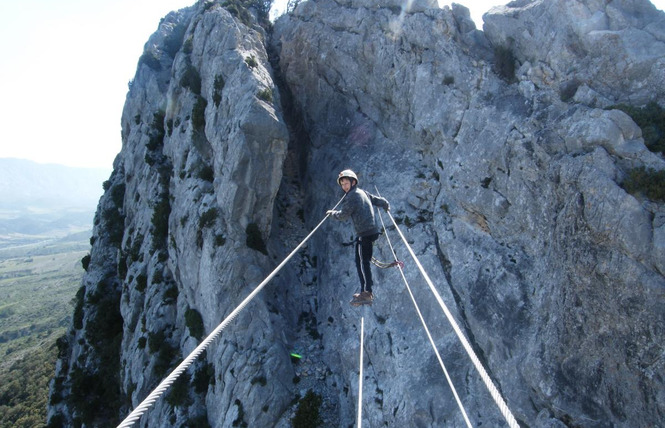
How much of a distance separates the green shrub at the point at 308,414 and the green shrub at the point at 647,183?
1703 cm

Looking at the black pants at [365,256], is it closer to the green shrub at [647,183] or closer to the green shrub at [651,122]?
the green shrub at [647,183]

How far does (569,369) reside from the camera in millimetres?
13914

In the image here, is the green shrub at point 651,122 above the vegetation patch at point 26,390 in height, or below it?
above

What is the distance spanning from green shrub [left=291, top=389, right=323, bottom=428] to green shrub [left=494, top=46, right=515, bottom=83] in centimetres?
1944

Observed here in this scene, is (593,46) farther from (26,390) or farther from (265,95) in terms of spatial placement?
(26,390)

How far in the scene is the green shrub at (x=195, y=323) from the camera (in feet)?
80.9

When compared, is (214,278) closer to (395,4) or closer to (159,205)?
(159,205)

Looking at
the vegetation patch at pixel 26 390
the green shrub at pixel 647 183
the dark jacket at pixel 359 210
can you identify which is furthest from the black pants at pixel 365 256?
the vegetation patch at pixel 26 390

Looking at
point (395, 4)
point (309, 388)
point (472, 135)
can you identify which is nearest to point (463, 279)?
point (472, 135)

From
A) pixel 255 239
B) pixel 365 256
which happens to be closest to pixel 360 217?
pixel 365 256

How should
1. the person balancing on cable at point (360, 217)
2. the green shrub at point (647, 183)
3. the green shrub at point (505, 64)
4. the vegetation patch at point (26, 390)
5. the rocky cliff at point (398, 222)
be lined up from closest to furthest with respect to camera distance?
the green shrub at point (647, 183) → the person balancing on cable at point (360, 217) → the rocky cliff at point (398, 222) → the green shrub at point (505, 64) → the vegetation patch at point (26, 390)

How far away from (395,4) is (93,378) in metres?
37.5

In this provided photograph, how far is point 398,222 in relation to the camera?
22234 mm

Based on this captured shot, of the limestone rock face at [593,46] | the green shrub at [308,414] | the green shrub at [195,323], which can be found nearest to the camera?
the limestone rock face at [593,46]
